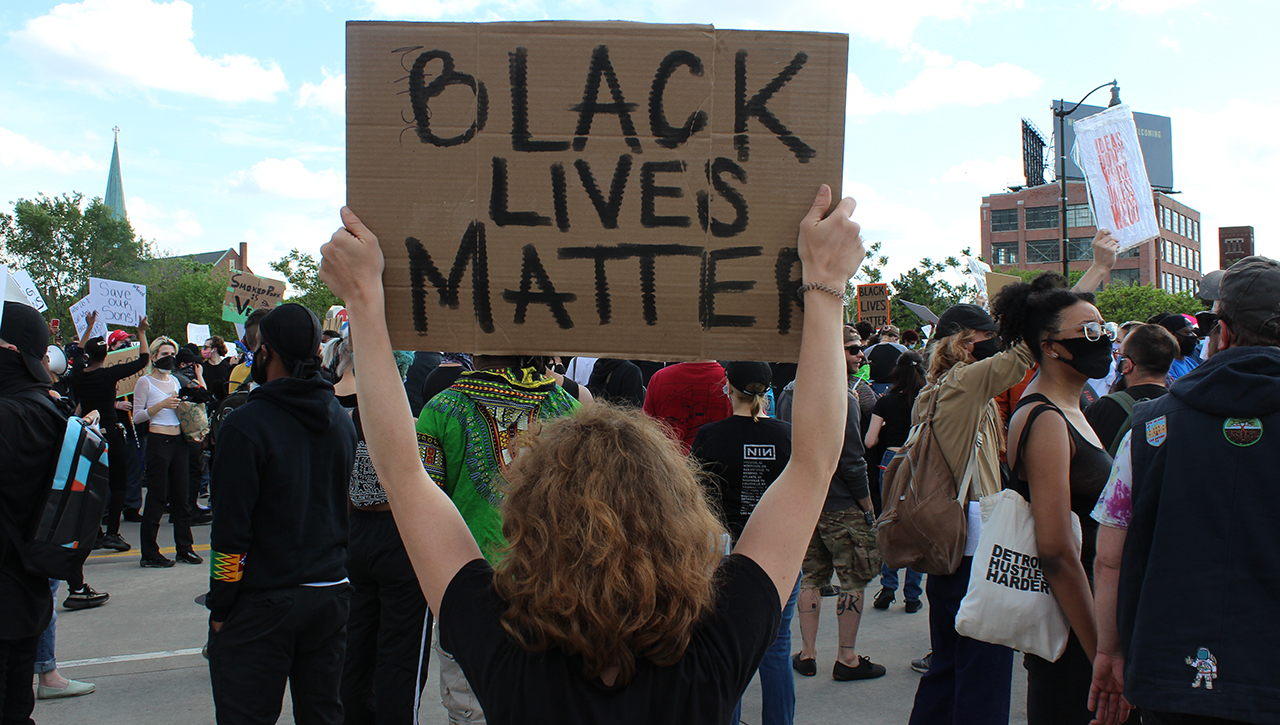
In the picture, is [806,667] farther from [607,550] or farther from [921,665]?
[607,550]

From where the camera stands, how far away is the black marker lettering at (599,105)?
1752 mm

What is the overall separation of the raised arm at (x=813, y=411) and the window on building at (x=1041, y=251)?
90.5 metres

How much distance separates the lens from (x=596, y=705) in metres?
1.31

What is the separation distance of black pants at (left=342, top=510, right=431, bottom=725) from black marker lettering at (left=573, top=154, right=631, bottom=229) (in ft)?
8.24

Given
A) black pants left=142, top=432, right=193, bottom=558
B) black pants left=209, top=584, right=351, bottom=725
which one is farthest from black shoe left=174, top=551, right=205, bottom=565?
black pants left=209, top=584, right=351, bottom=725

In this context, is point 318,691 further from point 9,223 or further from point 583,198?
point 9,223

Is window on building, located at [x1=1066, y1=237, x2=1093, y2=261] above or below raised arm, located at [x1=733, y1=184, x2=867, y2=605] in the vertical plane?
above

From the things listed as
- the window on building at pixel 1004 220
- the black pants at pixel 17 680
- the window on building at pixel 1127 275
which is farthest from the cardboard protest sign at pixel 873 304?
the window on building at pixel 1004 220

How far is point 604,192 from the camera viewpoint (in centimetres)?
178

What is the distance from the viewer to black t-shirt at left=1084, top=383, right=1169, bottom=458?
445 cm

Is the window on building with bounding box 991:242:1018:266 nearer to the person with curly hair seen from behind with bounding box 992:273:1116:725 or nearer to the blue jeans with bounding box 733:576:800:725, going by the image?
the blue jeans with bounding box 733:576:800:725

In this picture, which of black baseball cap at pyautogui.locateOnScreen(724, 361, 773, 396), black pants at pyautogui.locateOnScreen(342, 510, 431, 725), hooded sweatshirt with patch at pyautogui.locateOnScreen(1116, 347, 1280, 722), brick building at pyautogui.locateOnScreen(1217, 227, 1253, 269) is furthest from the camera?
brick building at pyautogui.locateOnScreen(1217, 227, 1253, 269)

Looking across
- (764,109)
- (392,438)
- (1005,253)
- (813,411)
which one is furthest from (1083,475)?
(1005,253)

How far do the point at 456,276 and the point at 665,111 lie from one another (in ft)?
1.84
